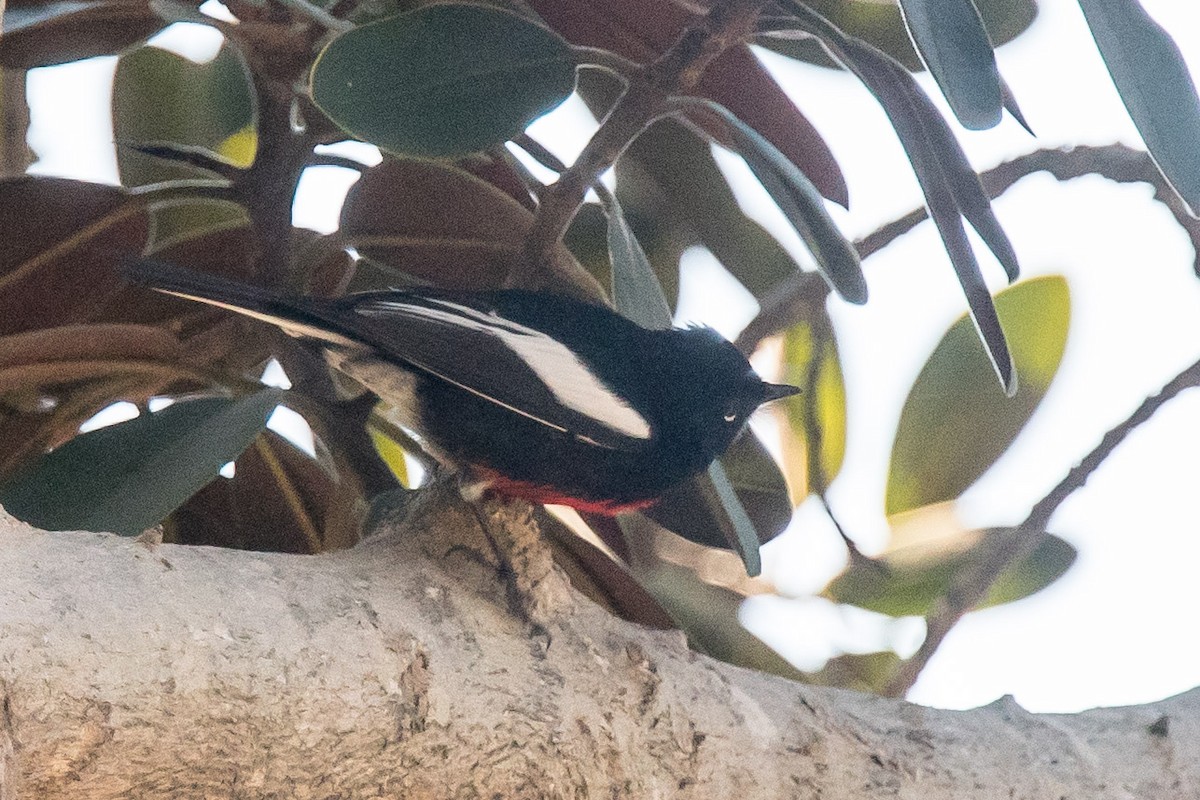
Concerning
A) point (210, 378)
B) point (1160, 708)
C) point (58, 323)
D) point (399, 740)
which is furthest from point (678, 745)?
point (58, 323)

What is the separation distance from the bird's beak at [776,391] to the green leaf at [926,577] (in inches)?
13.4

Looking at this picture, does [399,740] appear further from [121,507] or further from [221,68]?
[221,68]

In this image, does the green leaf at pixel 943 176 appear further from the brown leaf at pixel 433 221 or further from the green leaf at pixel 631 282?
the brown leaf at pixel 433 221

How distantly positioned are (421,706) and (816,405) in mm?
1310

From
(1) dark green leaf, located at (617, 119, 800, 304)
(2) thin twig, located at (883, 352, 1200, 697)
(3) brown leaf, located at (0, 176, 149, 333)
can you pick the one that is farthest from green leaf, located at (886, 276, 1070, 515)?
(3) brown leaf, located at (0, 176, 149, 333)

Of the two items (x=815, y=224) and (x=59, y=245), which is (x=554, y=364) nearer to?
(x=815, y=224)

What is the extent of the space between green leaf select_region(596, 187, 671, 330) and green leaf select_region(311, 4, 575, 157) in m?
0.23

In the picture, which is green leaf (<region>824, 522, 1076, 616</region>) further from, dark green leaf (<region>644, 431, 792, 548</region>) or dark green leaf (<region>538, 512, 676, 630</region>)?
dark green leaf (<region>538, 512, 676, 630</region>)

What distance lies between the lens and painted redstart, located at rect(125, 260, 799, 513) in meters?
1.94

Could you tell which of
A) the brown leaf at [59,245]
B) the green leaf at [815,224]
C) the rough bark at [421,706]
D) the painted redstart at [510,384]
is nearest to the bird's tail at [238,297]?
the painted redstart at [510,384]

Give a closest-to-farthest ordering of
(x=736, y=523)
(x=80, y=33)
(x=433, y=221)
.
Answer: (x=736, y=523) → (x=80, y=33) → (x=433, y=221)

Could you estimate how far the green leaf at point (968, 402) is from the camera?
→ 8.14 ft

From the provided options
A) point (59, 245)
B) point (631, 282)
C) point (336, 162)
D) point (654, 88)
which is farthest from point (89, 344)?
point (654, 88)

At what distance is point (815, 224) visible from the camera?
1.80 m
